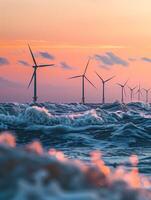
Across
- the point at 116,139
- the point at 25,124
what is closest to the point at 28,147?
the point at 116,139

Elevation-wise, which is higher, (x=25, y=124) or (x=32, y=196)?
(x=32, y=196)

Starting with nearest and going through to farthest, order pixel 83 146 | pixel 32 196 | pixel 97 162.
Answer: pixel 32 196, pixel 97 162, pixel 83 146

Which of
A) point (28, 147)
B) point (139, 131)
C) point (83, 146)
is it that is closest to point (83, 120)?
point (139, 131)

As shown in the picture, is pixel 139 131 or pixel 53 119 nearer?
pixel 139 131

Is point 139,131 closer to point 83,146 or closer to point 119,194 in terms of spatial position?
point 83,146

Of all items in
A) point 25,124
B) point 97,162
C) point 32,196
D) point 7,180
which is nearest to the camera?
point 32,196

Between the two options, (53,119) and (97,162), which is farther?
(53,119)

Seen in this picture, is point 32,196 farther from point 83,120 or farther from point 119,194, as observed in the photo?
point 83,120

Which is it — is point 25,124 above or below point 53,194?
below

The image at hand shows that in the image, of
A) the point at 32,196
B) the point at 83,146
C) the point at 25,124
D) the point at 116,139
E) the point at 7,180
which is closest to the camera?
the point at 32,196
